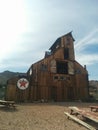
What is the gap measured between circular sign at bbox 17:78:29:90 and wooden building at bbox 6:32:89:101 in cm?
47

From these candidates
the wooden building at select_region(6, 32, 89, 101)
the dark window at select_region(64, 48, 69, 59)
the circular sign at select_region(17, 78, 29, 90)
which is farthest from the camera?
the dark window at select_region(64, 48, 69, 59)

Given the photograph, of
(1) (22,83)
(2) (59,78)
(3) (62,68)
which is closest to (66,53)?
(3) (62,68)

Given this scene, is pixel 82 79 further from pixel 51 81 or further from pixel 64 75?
pixel 51 81

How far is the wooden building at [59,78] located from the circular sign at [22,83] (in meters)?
0.47

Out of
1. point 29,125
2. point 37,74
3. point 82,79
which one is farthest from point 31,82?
point 29,125

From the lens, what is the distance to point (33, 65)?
32156mm

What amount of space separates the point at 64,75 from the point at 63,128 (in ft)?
75.7

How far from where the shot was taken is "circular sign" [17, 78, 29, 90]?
2936 cm

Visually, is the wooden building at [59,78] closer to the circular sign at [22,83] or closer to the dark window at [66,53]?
the dark window at [66,53]

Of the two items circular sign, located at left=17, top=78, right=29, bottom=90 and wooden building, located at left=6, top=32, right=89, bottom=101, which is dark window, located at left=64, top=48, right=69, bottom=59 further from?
circular sign, located at left=17, top=78, right=29, bottom=90

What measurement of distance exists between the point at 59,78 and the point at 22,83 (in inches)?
266

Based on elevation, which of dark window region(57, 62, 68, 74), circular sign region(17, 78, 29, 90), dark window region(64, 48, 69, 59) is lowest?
circular sign region(17, 78, 29, 90)

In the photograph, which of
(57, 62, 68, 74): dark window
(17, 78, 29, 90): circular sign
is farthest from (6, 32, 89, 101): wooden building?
(17, 78, 29, 90): circular sign

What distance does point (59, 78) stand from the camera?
3309cm
